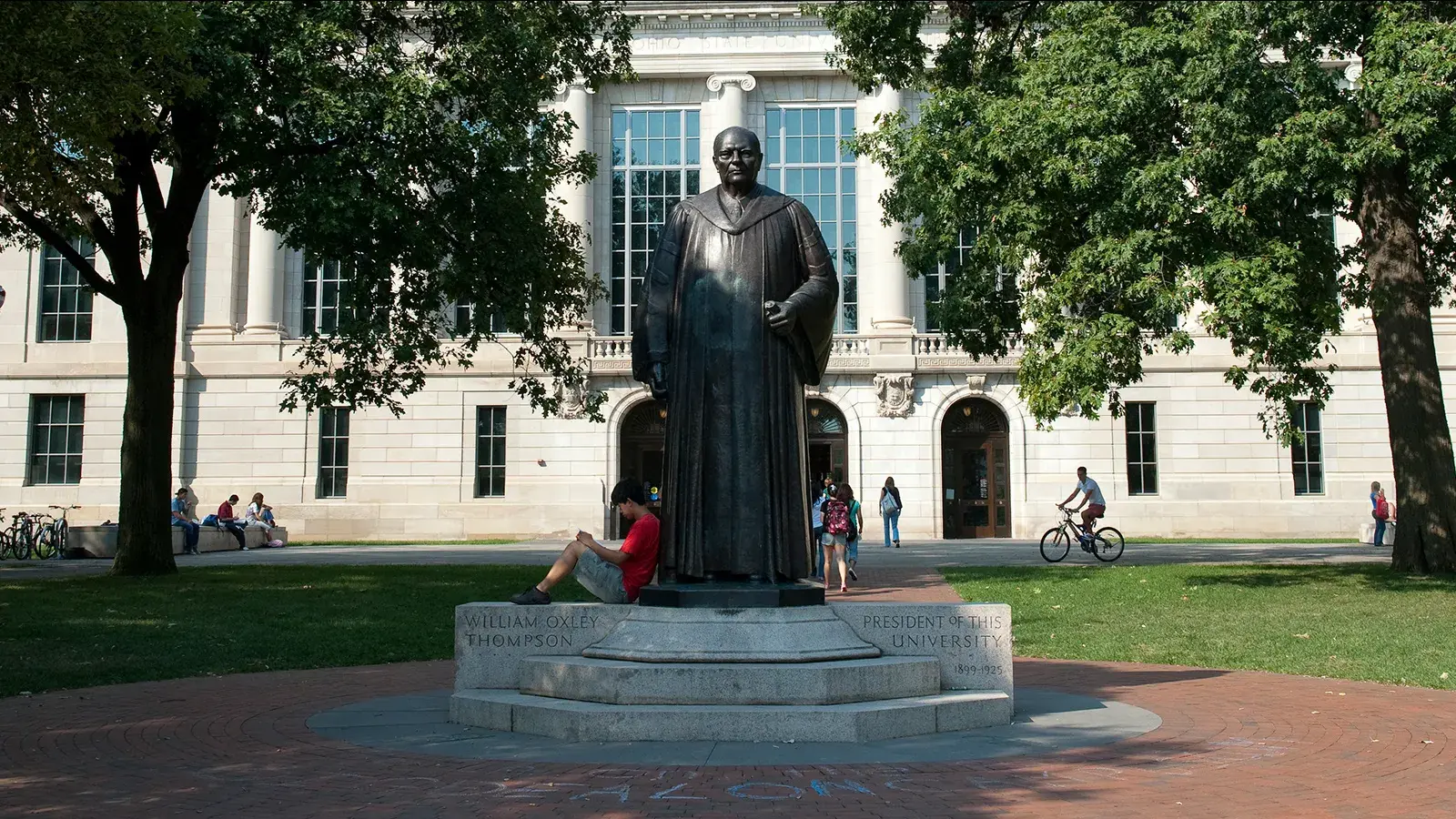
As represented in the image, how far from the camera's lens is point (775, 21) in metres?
38.1

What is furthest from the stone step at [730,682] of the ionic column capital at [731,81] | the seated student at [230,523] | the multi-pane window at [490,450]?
the ionic column capital at [731,81]

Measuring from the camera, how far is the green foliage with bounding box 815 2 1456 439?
1656 cm

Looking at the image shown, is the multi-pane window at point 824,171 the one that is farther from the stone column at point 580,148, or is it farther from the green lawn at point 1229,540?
the green lawn at point 1229,540

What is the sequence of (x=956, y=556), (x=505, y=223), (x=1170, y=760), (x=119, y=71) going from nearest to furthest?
(x=1170, y=760) → (x=119, y=71) → (x=505, y=223) → (x=956, y=556)

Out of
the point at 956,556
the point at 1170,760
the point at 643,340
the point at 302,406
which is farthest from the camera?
the point at 302,406

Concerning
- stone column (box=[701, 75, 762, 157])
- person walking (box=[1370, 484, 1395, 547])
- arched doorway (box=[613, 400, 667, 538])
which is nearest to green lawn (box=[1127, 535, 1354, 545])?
person walking (box=[1370, 484, 1395, 547])

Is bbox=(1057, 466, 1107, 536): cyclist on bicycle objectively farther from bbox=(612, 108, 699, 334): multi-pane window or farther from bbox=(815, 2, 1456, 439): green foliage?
bbox=(612, 108, 699, 334): multi-pane window

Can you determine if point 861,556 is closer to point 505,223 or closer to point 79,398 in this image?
point 505,223

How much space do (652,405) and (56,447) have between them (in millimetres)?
17794

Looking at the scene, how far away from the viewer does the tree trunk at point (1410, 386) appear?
19094 millimetres

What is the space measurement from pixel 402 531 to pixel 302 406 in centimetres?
464

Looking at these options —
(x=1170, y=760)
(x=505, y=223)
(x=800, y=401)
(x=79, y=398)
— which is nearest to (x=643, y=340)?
(x=800, y=401)

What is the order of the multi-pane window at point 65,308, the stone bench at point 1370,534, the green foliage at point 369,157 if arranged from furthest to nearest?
the multi-pane window at point 65,308 → the stone bench at point 1370,534 → the green foliage at point 369,157

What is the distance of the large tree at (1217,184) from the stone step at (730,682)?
11.0 m
